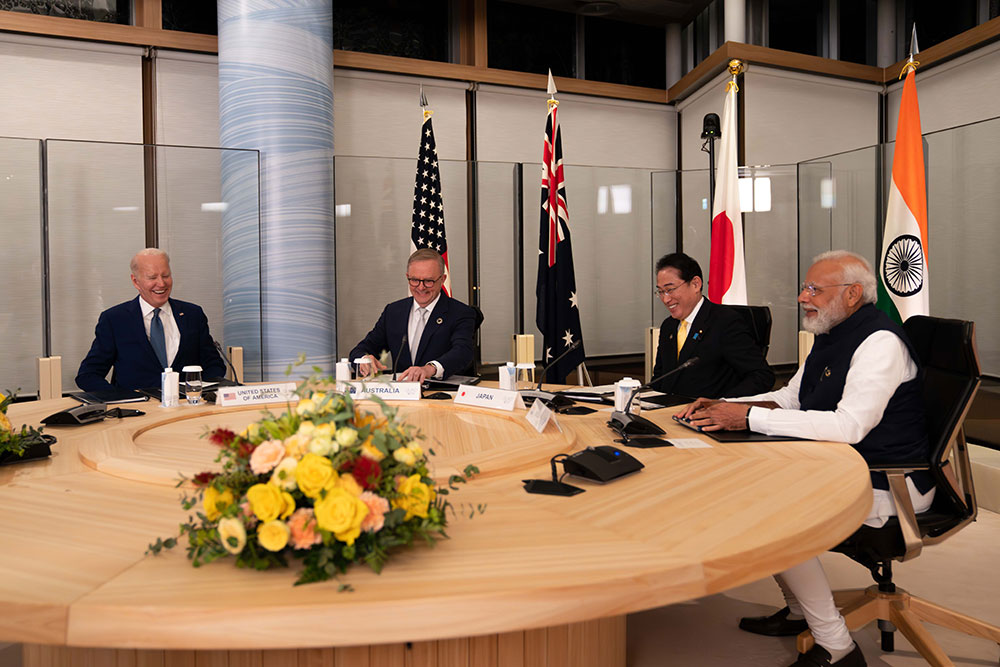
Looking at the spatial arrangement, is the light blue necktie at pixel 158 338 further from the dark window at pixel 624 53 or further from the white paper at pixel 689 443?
the dark window at pixel 624 53

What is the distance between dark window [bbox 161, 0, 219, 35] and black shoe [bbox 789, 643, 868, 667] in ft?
20.4

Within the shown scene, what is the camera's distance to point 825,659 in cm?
218

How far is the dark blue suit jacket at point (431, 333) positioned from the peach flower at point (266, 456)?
110 inches

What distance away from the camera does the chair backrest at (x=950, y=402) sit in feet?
7.35

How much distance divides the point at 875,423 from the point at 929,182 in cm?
300

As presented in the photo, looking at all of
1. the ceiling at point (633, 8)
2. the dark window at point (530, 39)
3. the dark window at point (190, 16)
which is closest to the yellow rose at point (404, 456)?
the dark window at point (190, 16)

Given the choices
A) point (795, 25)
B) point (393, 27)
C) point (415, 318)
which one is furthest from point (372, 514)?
point (795, 25)

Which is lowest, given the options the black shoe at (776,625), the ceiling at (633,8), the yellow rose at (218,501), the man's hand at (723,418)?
the black shoe at (776,625)

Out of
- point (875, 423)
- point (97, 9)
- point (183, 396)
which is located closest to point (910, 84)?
point (875, 423)

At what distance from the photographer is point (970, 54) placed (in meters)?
5.96

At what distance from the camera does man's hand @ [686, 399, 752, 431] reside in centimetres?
239

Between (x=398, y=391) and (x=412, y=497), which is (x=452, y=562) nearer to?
(x=412, y=497)

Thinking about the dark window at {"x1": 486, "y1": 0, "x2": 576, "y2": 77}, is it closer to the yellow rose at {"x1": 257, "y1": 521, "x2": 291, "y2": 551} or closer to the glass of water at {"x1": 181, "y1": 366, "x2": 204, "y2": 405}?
the glass of water at {"x1": 181, "y1": 366, "x2": 204, "y2": 405}

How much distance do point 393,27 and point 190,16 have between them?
178cm
